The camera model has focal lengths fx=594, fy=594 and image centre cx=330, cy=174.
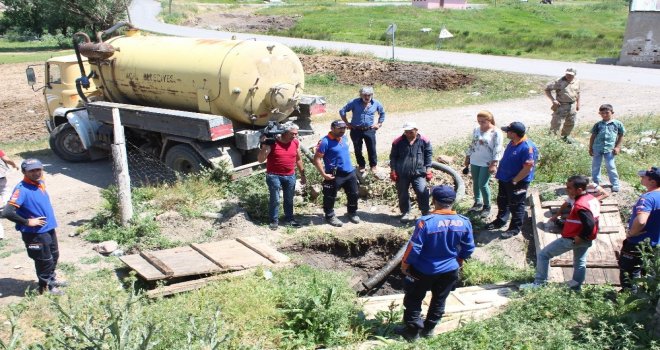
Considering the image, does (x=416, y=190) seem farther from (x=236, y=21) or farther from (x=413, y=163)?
(x=236, y=21)

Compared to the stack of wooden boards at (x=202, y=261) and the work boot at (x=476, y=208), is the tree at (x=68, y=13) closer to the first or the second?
the stack of wooden boards at (x=202, y=261)

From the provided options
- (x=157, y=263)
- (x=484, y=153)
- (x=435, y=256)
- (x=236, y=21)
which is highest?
(x=236, y=21)

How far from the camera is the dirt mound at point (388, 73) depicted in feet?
64.4

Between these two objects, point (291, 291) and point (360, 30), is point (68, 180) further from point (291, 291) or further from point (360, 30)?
point (360, 30)

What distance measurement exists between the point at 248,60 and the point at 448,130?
593 centimetres

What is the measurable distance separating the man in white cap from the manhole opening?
727mm

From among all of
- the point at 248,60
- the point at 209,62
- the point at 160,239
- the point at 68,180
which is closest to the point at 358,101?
the point at 248,60

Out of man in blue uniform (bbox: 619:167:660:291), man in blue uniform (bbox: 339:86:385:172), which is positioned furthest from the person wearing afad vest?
man in blue uniform (bbox: 339:86:385:172)

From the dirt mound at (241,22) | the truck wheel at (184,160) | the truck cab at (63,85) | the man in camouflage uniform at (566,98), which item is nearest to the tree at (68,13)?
the dirt mound at (241,22)

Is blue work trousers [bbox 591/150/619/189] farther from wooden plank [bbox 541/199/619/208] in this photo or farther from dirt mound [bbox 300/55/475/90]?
dirt mound [bbox 300/55/475/90]

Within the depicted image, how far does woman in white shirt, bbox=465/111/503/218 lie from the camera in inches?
305

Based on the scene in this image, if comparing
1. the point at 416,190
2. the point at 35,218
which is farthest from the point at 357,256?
the point at 35,218

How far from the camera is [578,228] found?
229 inches

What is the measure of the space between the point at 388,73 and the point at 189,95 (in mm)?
11809
